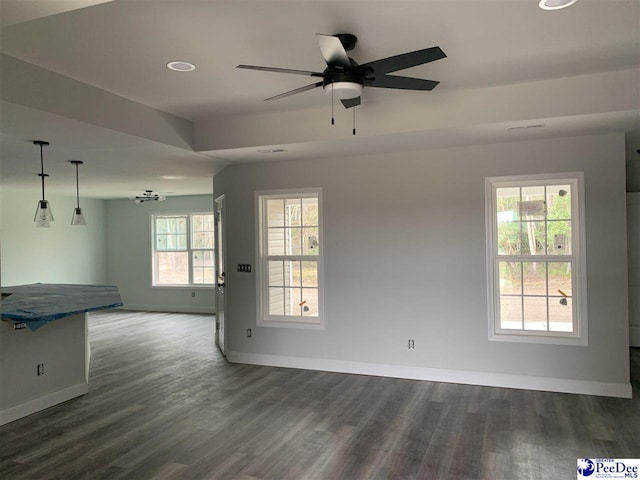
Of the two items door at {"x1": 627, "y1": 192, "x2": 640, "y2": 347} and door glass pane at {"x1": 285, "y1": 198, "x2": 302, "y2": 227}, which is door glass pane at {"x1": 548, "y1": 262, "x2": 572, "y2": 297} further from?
door glass pane at {"x1": 285, "y1": 198, "x2": 302, "y2": 227}

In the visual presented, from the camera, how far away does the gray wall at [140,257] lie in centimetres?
975

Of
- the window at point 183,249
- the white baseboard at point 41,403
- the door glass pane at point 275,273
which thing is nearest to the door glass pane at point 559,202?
the door glass pane at point 275,273

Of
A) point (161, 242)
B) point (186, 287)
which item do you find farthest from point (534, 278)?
point (161, 242)

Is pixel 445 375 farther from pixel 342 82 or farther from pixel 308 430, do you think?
pixel 342 82

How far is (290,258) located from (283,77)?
2590 mm

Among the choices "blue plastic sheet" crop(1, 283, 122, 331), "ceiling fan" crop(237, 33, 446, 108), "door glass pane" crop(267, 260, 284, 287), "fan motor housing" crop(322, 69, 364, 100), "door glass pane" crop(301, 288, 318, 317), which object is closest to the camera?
"ceiling fan" crop(237, 33, 446, 108)

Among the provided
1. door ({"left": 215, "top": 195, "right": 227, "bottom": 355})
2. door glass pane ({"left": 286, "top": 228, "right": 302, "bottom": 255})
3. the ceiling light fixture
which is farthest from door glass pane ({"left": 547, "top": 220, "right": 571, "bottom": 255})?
the ceiling light fixture

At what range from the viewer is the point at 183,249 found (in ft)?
32.6

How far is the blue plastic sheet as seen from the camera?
3.89 metres

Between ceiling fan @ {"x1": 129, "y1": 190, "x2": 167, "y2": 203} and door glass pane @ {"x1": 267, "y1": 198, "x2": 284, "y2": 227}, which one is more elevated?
ceiling fan @ {"x1": 129, "y1": 190, "x2": 167, "y2": 203}

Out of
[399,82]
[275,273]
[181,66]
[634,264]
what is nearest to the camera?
[399,82]

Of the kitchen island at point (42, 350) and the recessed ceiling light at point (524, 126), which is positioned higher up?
the recessed ceiling light at point (524, 126)

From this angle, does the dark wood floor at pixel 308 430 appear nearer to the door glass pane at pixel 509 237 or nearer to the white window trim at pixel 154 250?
the door glass pane at pixel 509 237

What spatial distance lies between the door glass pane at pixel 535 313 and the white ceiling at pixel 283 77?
1.62 metres
